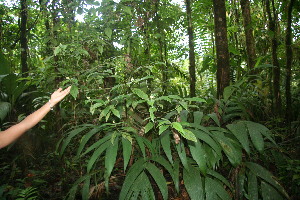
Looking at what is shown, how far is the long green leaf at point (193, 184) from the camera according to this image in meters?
1.52

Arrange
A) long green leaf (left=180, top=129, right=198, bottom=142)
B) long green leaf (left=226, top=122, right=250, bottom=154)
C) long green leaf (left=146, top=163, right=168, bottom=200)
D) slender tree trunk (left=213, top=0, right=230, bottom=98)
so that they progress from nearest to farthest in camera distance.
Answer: long green leaf (left=180, top=129, right=198, bottom=142)
long green leaf (left=146, top=163, right=168, bottom=200)
long green leaf (left=226, top=122, right=250, bottom=154)
slender tree trunk (left=213, top=0, right=230, bottom=98)

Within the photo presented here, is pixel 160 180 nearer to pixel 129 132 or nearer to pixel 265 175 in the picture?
pixel 129 132

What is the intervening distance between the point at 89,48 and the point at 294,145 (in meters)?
2.85

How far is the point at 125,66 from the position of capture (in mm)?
2268

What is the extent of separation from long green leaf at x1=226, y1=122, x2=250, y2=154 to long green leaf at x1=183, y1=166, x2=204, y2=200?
16.9 inches

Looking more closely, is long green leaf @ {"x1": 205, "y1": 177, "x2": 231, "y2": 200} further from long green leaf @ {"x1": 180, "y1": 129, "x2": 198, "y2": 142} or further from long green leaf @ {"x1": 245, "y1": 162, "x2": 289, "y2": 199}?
long green leaf @ {"x1": 180, "y1": 129, "x2": 198, "y2": 142}

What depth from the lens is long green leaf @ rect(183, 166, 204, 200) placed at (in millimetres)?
1524

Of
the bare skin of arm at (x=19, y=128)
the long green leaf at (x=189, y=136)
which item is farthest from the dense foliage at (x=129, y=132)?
the bare skin of arm at (x=19, y=128)

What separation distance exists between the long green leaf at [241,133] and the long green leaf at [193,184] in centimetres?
43

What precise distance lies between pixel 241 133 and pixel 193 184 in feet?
1.97

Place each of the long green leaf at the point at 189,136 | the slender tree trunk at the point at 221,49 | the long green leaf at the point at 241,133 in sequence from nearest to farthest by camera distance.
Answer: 1. the long green leaf at the point at 189,136
2. the long green leaf at the point at 241,133
3. the slender tree trunk at the point at 221,49

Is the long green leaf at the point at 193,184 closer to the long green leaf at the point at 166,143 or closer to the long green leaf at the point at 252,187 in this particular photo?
the long green leaf at the point at 166,143

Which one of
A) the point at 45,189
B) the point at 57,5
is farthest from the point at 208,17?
the point at 45,189

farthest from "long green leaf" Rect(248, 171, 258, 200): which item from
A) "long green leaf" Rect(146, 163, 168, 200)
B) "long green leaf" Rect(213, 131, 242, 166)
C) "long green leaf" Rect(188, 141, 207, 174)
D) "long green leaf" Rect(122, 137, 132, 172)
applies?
"long green leaf" Rect(122, 137, 132, 172)
